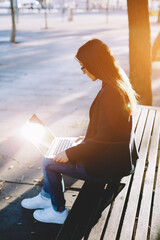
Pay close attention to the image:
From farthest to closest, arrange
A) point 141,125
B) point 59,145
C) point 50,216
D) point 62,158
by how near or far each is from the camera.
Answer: point 141,125
point 59,145
point 50,216
point 62,158

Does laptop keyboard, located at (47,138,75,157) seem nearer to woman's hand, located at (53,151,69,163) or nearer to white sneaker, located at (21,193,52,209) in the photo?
woman's hand, located at (53,151,69,163)

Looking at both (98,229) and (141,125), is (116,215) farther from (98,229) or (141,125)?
(141,125)

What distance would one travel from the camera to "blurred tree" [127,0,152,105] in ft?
17.7

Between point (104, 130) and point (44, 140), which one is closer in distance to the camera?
point (104, 130)

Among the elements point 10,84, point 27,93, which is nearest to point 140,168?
point 27,93

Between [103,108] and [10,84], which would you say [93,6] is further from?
[103,108]

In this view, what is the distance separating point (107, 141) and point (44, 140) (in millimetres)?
1065

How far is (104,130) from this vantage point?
8.09 ft

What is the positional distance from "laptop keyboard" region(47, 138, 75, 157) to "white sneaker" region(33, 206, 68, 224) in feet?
1.81

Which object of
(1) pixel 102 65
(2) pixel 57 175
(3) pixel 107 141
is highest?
(1) pixel 102 65

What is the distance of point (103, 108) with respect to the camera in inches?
95.5

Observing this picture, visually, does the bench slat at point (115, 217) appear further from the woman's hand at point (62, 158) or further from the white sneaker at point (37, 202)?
the white sneaker at point (37, 202)

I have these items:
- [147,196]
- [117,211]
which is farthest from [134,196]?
[117,211]

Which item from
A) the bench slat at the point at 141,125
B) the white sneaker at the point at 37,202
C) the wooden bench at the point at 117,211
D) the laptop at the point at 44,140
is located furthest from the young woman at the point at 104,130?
the bench slat at the point at 141,125
